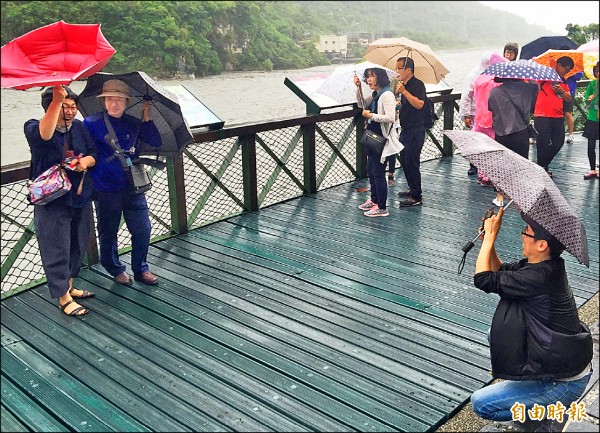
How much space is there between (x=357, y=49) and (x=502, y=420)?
459 cm

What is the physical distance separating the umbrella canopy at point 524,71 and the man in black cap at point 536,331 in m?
3.02

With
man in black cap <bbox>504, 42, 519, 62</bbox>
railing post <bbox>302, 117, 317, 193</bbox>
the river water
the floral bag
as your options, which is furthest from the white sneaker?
the floral bag

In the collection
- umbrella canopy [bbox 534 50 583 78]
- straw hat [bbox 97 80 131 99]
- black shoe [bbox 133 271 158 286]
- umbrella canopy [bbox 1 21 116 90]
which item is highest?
umbrella canopy [bbox 1 21 116 90]

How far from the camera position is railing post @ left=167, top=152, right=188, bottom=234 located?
15.6ft

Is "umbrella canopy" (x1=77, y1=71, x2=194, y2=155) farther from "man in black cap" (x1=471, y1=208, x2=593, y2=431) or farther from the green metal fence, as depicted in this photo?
"man in black cap" (x1=471, y1=208, x2=593, y2=431)

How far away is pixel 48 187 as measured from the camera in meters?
3.18

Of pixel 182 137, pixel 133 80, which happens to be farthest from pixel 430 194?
pixel 133 80

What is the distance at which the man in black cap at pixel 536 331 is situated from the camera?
7.63ft

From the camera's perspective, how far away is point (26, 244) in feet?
12.9

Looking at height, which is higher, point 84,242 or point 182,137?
point 182,137

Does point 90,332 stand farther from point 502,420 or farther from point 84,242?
point 502,420

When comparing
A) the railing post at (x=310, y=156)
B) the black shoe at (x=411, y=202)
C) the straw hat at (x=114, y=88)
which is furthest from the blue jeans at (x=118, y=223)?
the black shoe at (x=411, y=202)

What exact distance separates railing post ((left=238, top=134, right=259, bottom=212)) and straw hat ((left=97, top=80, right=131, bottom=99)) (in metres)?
1.76

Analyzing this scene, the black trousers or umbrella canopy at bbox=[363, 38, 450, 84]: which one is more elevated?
umbrella canopy at bbox=[363, 38, 450, 84]
